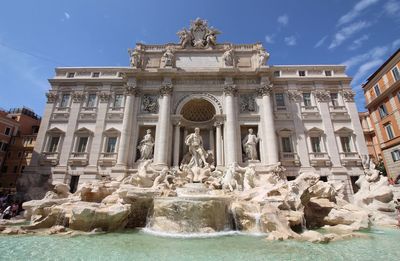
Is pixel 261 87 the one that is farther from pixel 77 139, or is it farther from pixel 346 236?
pixel 77 139

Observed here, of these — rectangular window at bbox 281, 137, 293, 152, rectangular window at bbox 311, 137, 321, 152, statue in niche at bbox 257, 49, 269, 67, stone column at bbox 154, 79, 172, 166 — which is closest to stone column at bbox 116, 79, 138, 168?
stone column at bbox 154, 79, 172, 166

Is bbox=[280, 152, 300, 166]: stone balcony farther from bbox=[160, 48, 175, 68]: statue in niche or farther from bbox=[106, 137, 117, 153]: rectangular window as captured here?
bbox=[106, 137, 117, 153]: rectangular window

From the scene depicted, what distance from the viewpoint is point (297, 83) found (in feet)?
67.4

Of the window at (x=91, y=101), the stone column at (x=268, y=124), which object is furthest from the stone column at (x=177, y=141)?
the window at (x=91, y=101)

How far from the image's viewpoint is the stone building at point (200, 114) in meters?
17.6

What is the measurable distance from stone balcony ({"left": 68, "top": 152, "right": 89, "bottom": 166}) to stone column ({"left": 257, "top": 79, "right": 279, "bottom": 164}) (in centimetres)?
1591

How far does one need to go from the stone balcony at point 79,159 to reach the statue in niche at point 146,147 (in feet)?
16.0

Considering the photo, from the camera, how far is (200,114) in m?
20.6

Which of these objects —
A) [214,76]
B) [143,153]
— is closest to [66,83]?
[143,153]

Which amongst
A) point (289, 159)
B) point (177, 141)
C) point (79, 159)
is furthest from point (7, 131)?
point (289, 159)

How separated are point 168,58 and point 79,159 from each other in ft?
41.1

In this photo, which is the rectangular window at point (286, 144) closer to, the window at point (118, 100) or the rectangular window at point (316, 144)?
the rectangular window at point (316, 144)

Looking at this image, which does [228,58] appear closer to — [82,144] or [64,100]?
[82,144]

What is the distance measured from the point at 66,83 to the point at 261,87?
19.7 meters
